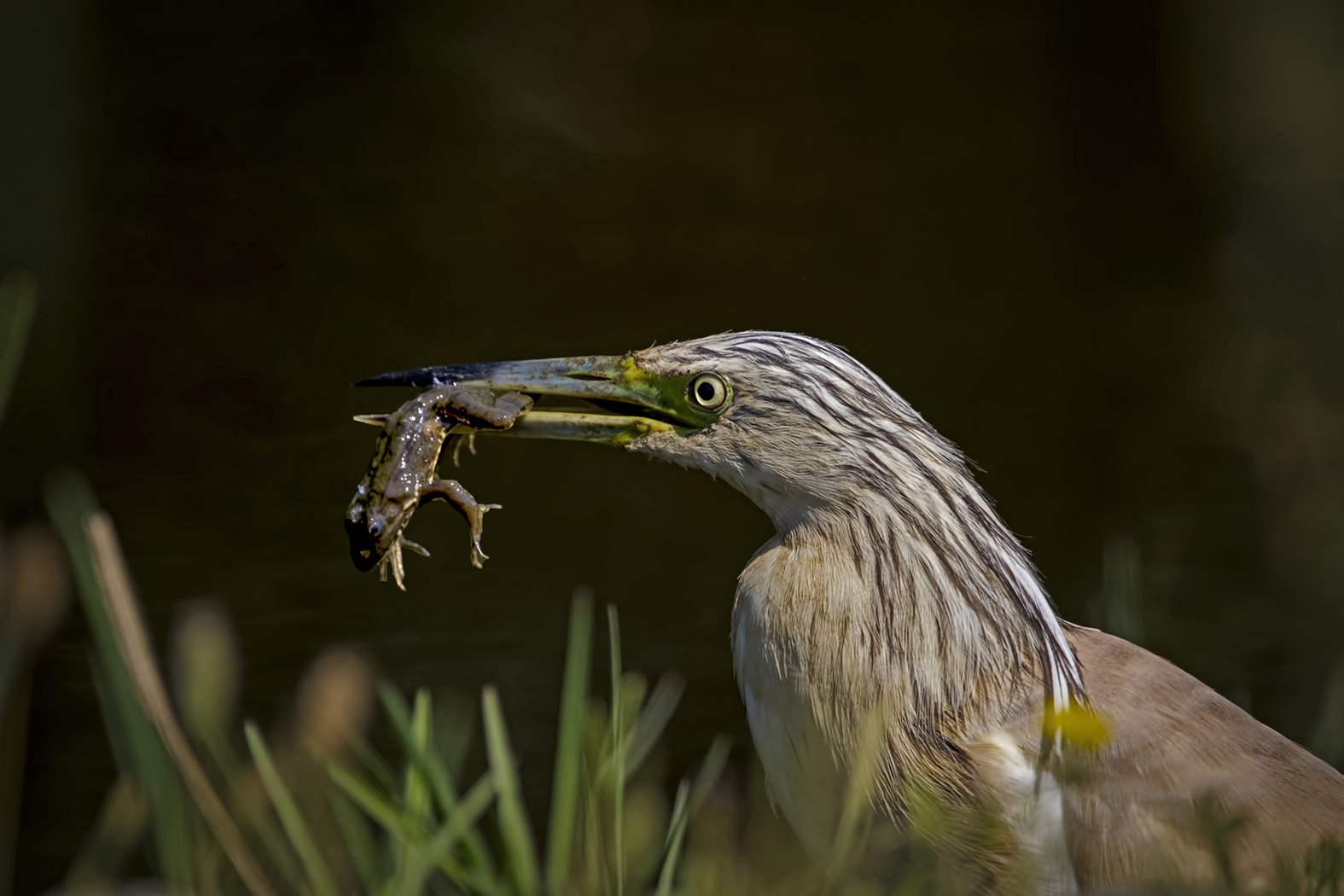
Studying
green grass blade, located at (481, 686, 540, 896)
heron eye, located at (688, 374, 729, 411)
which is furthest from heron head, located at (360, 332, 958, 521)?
Answer: green grass blade, located at (481, 686, 540, 896)

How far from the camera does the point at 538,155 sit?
2734mm

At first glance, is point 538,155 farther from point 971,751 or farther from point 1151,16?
point 971,751

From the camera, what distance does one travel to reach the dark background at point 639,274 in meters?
2.65

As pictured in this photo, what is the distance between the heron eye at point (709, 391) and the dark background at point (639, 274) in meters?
1.13

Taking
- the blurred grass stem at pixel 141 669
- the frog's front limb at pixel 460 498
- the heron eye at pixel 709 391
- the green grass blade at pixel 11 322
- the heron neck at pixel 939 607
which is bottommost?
the heron neck at pixel 939 607

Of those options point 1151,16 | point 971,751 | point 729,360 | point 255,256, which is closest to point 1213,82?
point 1151,16

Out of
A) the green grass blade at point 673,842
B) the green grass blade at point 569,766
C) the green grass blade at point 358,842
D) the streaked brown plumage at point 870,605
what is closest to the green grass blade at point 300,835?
the green grass blade at point 358,842

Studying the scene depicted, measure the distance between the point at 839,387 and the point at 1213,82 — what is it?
5.19 feet

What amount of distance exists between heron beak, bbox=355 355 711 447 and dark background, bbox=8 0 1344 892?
1.09m

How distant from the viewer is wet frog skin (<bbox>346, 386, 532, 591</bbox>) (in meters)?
1.58

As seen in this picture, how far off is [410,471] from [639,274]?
1.28 meters

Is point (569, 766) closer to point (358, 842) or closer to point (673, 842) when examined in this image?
point (358, 842)

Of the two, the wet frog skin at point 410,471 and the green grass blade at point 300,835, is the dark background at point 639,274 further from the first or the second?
the green grass blade at point 300,835

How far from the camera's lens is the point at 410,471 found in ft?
5.25
